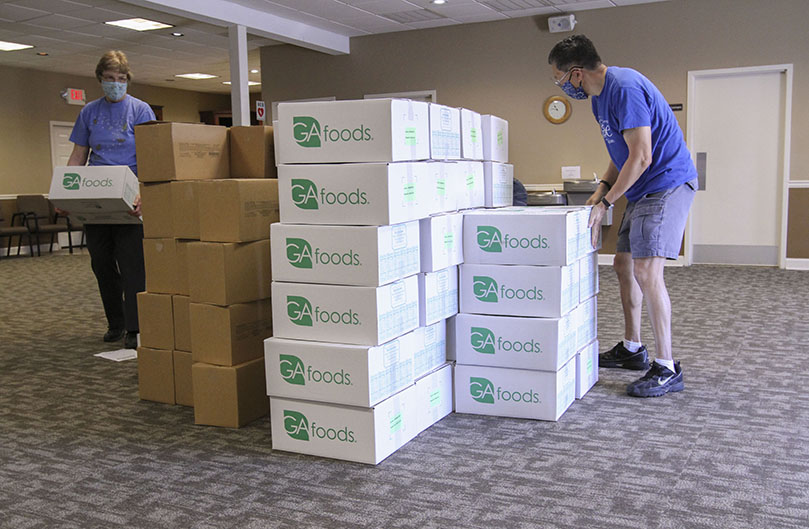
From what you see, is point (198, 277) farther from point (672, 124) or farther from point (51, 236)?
point (51, 236)

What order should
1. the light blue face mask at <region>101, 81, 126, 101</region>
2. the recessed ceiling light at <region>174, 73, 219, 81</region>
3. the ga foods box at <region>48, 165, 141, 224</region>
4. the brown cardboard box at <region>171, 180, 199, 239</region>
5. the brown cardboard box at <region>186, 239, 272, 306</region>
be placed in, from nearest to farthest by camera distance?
1. the brown cardboard box at <region>186, 239, 272, 306</region>
2. the brown cardboard box at <region>171, 180, 199, 239</region>
3. the ga foods box at <region>48, 165, 141, 224</region>
4. the light blue face mask at <region>101, 81, 126, 101</region>
5. the recessed ceiling light at <region>174, 73, 219, 81</region>

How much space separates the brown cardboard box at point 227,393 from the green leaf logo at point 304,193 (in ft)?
2.34

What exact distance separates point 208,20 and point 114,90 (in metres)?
3.75

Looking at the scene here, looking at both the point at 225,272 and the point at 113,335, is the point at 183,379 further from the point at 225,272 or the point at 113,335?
the point at 113,335

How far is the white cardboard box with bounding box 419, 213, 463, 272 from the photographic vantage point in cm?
260

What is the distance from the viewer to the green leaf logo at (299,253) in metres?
2.44

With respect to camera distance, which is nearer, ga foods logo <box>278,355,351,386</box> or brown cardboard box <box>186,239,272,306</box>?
ga foods logo <box>278,355,351,386</box>

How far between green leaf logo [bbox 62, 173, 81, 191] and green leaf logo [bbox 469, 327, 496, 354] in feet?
7.31

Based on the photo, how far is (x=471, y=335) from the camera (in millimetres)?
2830

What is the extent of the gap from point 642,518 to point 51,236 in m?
10.5

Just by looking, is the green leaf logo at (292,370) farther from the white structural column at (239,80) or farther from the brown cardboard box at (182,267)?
the white structural column at (239,80)

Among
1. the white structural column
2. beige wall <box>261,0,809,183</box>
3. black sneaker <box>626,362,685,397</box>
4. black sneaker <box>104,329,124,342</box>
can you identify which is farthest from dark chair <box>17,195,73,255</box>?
black sneaker <box>626,362,685,397</box>

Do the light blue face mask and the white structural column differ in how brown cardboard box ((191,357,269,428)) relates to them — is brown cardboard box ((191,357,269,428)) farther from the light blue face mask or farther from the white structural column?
the white structural column

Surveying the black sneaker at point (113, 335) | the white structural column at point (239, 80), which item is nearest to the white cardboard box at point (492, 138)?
the black sneaker at point (113, 335)
